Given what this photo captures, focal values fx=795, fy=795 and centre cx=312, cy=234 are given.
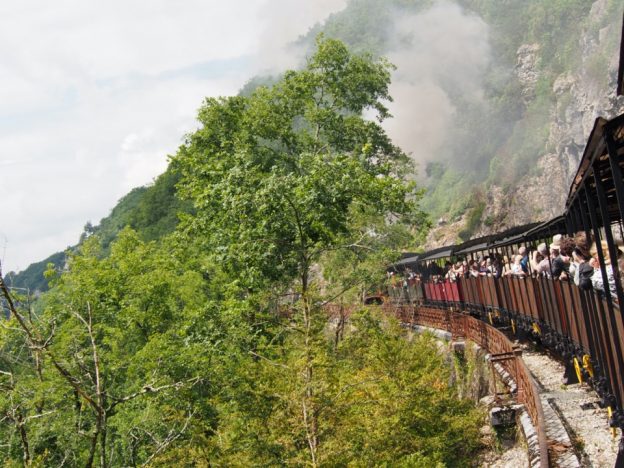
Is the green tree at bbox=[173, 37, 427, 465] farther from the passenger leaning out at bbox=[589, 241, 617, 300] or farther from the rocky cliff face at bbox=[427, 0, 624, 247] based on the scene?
the rocky cliff face at bbox=[427, 0, 624, 247]

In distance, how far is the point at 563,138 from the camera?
63.0m

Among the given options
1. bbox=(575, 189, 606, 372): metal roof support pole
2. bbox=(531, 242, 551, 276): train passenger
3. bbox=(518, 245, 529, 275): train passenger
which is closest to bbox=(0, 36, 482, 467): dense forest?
bbox=(518, 245, 529, 275): train passenger

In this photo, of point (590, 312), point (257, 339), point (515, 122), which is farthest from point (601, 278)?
point (515, 122)

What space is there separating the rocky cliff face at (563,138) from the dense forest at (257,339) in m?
33.3

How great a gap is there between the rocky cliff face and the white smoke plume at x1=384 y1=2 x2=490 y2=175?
21840 millimetres

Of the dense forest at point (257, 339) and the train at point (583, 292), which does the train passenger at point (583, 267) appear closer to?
the train at point (583, 292)

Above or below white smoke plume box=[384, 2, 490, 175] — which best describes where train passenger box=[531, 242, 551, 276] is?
below

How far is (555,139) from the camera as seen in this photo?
66375 mm

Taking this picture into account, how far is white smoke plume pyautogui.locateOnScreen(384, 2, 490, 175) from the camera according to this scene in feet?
307

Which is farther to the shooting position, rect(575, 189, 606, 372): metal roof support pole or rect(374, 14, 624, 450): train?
rect(575, 189, 606, 372): metal roof support pole

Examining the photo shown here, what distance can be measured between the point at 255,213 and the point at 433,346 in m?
6.66

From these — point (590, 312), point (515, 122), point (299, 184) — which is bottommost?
point (590, 312)

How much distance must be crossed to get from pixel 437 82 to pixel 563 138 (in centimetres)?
3674

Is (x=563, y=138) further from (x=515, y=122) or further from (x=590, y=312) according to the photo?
(x=590, y=312)
